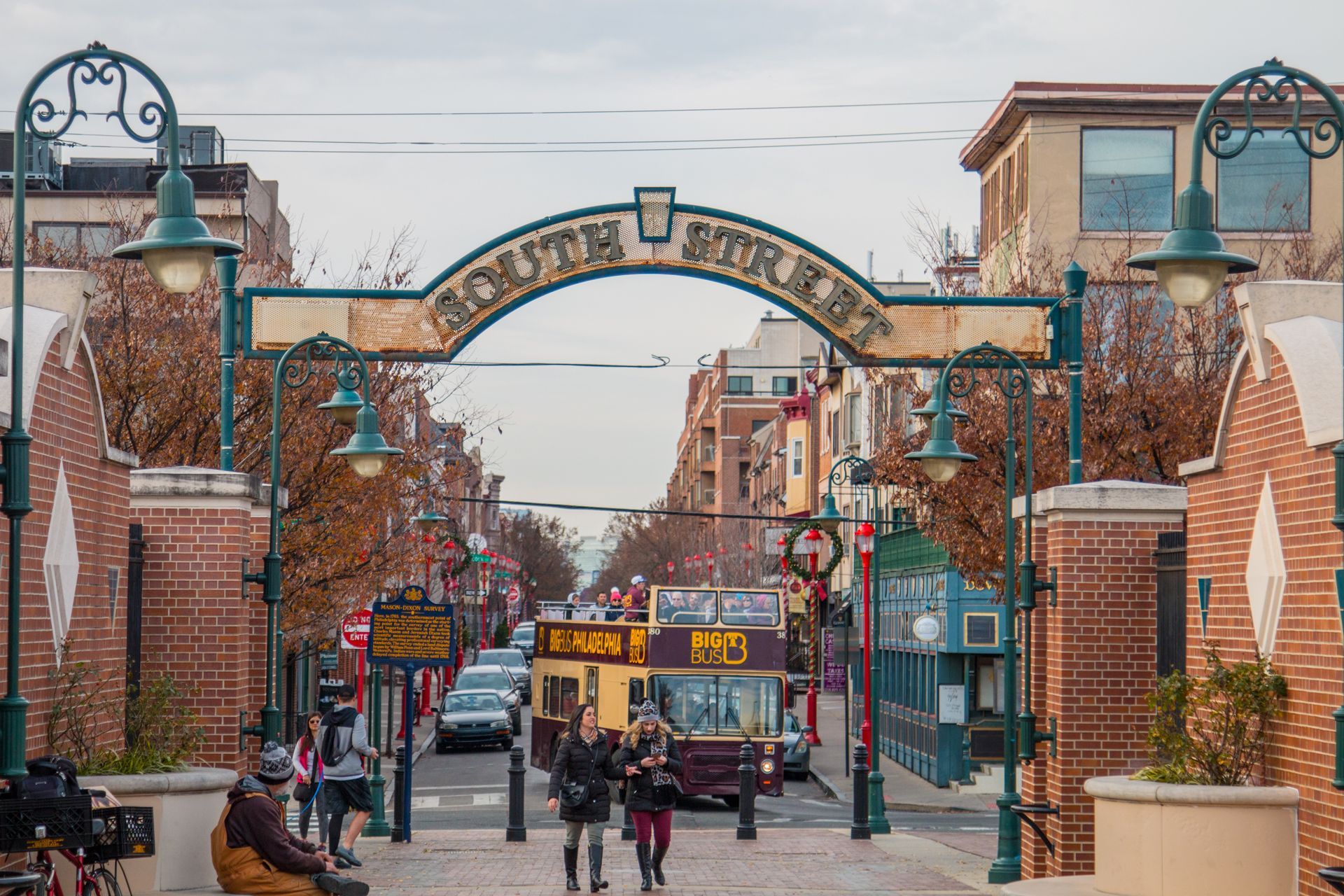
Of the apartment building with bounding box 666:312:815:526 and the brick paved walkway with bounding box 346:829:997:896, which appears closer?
the brick paved walkway with bounding box 346:829:997:896

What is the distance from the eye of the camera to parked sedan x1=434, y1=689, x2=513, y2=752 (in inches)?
1596

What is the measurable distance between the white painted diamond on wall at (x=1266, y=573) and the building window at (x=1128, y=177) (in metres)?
22.5

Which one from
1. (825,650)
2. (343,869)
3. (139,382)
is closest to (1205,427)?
(343,869)

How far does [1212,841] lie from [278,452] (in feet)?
27.2

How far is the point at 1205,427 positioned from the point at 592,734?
1010cm

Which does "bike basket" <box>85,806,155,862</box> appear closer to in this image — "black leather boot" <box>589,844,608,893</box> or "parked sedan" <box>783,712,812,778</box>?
"black leather boot" <box>589,844,608,893</box>

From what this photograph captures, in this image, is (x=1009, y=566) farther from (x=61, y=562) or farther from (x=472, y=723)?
(x=472, y=723)

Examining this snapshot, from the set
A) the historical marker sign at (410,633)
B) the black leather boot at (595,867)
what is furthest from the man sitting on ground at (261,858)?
the historical marker sign at (410,633)

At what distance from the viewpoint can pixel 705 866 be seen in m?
18.8

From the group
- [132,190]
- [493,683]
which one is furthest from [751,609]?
[132,190]

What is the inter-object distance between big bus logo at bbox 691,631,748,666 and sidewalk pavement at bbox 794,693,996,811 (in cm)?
355

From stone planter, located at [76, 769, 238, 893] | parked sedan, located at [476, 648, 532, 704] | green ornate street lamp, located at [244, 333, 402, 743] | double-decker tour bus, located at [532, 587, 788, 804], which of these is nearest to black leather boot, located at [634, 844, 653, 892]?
green ornate street lamp, located at [244, 333, 402, 743]

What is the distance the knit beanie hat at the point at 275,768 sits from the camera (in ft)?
36.4

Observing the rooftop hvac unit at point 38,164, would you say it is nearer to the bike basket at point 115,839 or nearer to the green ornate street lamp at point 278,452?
the green ornate street lamp at point 278,452
